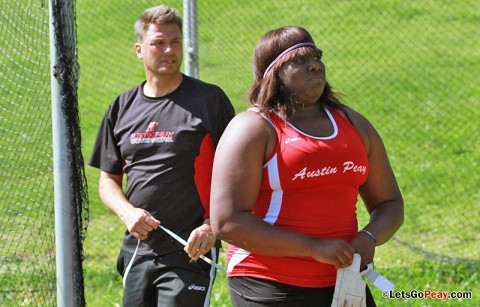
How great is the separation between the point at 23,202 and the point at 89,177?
3123 millimetres

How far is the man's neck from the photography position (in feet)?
13.6

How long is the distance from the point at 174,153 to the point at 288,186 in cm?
112

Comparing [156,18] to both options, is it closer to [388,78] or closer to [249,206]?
[249,206]

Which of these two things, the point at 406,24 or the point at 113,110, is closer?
the point at 113,110

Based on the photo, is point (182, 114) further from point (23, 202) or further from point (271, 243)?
point (23, 202)

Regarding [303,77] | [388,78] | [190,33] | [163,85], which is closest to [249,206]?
[303,77]

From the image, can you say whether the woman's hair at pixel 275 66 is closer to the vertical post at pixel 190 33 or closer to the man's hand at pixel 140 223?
the man's hand at pixel 140 223

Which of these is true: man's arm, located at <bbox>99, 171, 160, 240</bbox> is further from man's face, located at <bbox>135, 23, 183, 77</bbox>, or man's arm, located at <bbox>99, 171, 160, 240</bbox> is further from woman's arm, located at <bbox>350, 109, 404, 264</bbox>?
woman's arm, located at <bbox>350, 109, 404, 264</bbox>

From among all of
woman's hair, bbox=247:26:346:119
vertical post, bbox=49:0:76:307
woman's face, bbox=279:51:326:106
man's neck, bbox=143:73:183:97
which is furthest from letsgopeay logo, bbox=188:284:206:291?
woman's face, bbox=279:51:326:106

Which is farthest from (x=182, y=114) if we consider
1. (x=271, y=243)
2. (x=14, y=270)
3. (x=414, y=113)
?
(x=414, y=113)

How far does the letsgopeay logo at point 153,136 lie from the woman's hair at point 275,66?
87cm

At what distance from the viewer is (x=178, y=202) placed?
409cm

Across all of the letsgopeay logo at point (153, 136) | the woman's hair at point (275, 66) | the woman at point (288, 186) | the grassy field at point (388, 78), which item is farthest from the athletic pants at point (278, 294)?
the grassy field at point (388, 78)

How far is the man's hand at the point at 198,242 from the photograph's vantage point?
385cm
